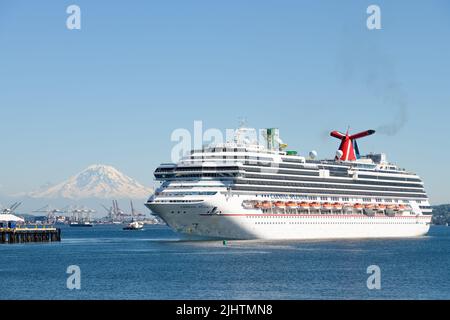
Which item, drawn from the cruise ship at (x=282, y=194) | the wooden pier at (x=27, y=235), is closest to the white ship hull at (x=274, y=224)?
the cruise ship at (x=282, y=194)

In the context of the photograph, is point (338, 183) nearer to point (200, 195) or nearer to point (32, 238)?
point (200, 195)

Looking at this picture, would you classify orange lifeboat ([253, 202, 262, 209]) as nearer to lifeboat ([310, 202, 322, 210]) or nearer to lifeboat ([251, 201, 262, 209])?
lifeboat ([251, 201, 262, 209])

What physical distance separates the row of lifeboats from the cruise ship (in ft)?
0.42

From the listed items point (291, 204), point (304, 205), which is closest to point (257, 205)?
point (291, 204)

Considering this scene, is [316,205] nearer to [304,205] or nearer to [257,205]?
[304,205]

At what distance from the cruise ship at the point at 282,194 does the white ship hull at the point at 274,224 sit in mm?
118

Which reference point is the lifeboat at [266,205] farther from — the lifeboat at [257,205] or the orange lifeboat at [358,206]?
the orange lifeboat at [358,206]

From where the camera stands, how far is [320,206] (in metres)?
116

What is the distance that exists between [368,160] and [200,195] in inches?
1799

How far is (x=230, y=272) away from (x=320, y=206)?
51412 mm

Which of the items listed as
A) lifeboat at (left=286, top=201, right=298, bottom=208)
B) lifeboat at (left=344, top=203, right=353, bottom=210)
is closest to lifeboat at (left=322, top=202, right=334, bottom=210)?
lifeboat at (left=344, top=203, right=353, bottom=210)

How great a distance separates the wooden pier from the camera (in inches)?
4877

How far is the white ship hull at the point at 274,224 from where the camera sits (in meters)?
97.8
